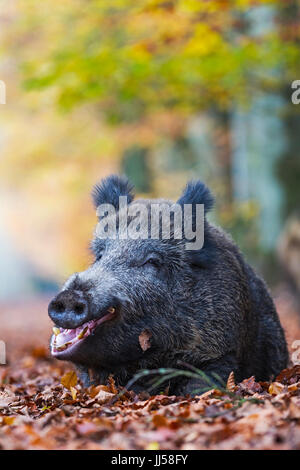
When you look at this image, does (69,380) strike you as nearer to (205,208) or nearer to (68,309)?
(68,309)

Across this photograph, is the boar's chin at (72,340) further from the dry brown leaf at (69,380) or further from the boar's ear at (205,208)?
the boar's ear at (205,208)

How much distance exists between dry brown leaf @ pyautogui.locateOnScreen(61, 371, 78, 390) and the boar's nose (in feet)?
4.06

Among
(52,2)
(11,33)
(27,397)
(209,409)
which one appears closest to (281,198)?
(52,2)

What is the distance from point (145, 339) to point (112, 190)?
1.70 meters

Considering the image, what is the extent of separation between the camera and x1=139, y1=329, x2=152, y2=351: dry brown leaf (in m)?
5.43

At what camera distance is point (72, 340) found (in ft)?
16.9

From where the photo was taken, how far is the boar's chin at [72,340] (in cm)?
512

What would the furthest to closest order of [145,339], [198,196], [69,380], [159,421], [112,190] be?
[112,190] → [198,196] → [69,380] → [145,339] → [159,421]

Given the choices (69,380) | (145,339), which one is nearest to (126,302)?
(145,339)

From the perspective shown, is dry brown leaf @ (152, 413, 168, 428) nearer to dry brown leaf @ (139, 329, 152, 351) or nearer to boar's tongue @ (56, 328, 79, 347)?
boar's tongue @ (56, 328, 79, 347)

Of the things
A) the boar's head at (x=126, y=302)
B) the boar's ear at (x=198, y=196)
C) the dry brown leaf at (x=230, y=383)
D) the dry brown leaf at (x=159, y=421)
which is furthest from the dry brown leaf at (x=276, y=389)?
the boar's ear at (x=198, y=196)

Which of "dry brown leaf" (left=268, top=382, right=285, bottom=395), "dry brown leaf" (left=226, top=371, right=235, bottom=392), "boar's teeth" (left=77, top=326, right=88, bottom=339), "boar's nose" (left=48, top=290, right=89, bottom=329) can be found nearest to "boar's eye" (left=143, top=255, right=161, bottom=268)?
"boar's teeth" (left=77, top=326, right=88, bottom=339)

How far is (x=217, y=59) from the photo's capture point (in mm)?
11602

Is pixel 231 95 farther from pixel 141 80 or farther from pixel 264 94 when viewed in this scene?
pixel 141 80
